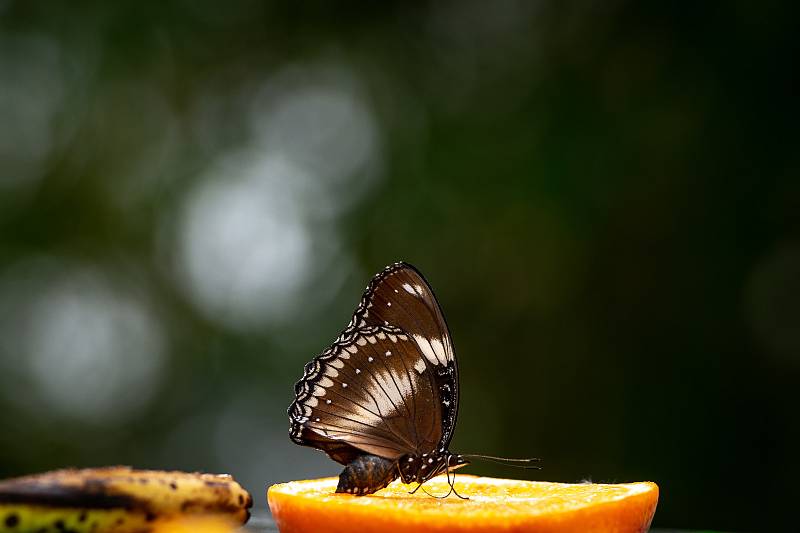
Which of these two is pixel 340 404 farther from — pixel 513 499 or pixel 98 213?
pixel 98 213

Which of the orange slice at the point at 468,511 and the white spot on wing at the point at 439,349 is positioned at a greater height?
the white spot on wing at the point at 439,349

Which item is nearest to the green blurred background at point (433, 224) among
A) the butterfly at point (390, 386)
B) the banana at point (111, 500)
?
the butterfly at point (390, 386)

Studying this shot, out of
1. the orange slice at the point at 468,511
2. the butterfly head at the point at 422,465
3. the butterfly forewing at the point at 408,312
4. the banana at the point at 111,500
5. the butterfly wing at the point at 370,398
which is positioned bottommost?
the orange slice at the point at 468,511

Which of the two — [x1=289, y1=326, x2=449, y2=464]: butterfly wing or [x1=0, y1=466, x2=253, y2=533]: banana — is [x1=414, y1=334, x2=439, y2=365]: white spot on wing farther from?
[x1=0, y1=466, x2=253, y2=533]: banana

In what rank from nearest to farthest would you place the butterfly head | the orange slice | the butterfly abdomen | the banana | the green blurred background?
the banana → the orange slice → the butterfly abdomen → the butterfly head → the green blurred background

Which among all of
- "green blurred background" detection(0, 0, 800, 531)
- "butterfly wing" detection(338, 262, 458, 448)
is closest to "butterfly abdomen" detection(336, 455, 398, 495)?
"butterfly wing" detection(338, 262, 458, 448)

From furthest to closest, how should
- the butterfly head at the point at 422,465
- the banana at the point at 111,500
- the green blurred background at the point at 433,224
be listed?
1. the green blurred background at the point at 433,224
2. the butterfly head at the point at 422,465
3. the banana at the point at 111,500

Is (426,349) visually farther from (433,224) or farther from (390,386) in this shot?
(433,224)

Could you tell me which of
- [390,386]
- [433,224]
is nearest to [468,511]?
[390,386]

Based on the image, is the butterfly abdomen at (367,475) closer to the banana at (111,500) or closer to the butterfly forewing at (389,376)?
the butterfly forewing at (389,376)

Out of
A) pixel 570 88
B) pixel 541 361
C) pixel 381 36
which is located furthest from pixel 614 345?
pixel 381 36
